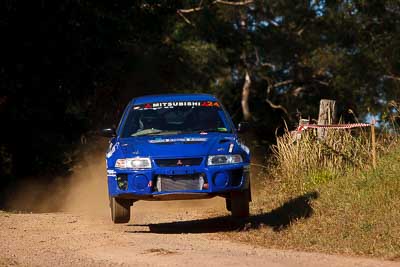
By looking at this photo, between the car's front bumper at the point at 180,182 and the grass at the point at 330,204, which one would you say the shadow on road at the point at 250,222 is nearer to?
the grass at the point at 330,204

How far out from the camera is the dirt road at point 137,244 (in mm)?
9359

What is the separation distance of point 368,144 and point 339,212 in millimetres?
3175

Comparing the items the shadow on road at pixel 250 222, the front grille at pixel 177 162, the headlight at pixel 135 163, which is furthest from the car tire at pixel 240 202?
the headlight at pixel 135 163

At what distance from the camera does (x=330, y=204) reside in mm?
12539

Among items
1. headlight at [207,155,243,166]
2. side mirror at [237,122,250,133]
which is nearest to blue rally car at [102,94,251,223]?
headlight at [207,155,243,166]

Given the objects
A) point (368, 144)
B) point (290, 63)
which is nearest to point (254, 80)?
point (290, 63)

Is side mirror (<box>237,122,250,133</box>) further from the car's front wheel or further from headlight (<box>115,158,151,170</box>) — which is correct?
headlight (<box>115,158,151,170</box>)

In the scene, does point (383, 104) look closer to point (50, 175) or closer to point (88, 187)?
point (50, 175)

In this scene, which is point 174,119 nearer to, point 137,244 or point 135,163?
point 135,163

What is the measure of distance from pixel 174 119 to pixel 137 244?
2.73 metres

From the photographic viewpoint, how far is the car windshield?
41.6 feet

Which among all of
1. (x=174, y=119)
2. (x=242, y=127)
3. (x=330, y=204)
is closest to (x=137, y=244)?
(x=174, y=119)

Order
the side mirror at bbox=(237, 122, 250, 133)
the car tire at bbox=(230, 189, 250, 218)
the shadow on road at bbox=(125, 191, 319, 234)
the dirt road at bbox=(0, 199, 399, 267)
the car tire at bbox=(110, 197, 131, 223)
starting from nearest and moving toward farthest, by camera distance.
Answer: the dirt road at bbox=(0, 199, 399, 267) < the car tire at bbox=(230, 189, 250, 218) < the car tire at bbox=(110, 197, 131, 223) < the shadow on road at bbox=(125, 191, 319, 234) < the side mirror at bbox=(237, 122, 250, 133)

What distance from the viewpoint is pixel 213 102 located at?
13.2 metres
